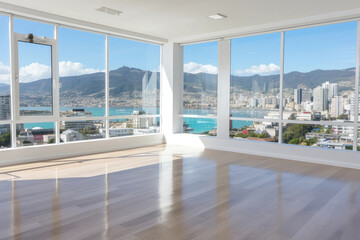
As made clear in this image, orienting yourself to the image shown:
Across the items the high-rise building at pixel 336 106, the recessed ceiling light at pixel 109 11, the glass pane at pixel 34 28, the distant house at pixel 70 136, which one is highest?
the recessed ceiling light at pixel 109 11

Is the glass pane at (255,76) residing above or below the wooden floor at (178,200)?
above

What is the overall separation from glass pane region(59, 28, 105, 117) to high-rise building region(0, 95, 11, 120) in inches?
38.9

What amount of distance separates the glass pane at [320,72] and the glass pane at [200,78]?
180 centimetres

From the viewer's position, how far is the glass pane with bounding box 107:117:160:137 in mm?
7020

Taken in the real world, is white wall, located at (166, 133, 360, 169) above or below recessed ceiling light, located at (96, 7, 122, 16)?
below

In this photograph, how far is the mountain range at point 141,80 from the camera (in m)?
5.59

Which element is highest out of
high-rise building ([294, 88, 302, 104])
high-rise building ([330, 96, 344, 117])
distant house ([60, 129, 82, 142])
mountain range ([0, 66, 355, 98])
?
mountain range ([0, 66, 355, 98])

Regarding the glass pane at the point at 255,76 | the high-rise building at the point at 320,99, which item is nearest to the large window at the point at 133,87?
the glass pane at the point at 255,76

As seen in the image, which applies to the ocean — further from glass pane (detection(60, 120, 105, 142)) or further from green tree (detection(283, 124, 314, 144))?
green tree (detection(283, 124, 314, 144))

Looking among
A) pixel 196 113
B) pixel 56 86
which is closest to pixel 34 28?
pixel 56 86

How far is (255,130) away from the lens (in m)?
6.64

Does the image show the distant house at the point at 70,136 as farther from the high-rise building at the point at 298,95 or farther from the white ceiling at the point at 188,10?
the high-rise building at the point at 298,95

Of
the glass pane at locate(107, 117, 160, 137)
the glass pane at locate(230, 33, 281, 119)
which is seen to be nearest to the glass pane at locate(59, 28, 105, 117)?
the glass pane at locate(107, 117, 160, 137)

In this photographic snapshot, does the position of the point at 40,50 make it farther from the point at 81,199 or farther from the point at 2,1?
the point at 81,199
